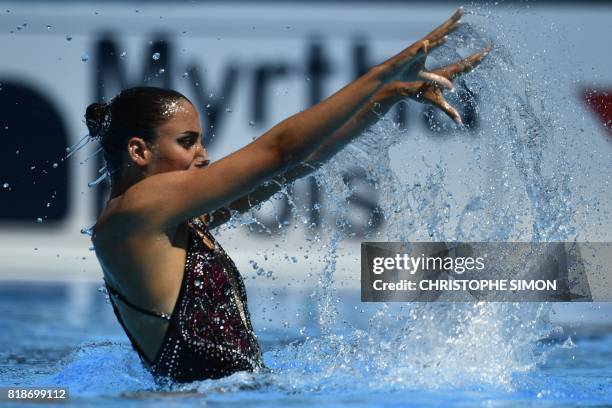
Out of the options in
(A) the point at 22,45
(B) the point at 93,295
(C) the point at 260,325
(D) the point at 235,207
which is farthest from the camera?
(A) the point at 22,45

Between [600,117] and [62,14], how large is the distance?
13.9 ft

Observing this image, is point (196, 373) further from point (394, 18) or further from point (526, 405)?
point (394, 18)

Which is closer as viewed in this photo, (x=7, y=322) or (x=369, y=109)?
(x=369, y=109)

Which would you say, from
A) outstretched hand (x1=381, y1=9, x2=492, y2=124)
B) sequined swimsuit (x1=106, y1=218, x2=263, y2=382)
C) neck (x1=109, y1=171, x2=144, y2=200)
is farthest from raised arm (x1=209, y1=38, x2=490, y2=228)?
neck (x1=109, y1=171, x2=144, y2=200)

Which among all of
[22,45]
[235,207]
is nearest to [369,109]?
[235,207]

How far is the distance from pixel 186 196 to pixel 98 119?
35 cm

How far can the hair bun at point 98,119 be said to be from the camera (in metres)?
2.33

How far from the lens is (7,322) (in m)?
4.87

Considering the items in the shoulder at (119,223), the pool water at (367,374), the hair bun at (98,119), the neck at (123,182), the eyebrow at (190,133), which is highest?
the hair bun at (98,119)

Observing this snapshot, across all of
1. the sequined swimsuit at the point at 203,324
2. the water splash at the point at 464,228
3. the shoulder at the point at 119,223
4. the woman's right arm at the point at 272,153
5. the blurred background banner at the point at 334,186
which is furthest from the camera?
the blurred background banner at the point at 334,186

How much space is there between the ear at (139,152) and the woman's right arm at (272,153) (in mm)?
108

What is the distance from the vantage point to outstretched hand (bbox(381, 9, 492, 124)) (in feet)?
6.84

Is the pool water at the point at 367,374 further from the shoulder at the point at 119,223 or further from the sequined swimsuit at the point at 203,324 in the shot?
the shoulder at the point at 119,223

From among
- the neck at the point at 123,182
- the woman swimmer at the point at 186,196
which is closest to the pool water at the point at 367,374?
the woman swimmer at the point at 186,196
